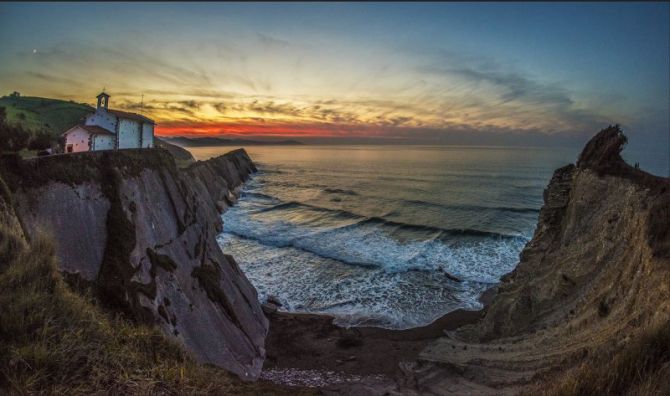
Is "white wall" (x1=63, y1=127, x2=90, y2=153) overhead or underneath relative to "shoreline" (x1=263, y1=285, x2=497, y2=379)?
overhead

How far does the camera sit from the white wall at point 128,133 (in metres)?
A: 28.2

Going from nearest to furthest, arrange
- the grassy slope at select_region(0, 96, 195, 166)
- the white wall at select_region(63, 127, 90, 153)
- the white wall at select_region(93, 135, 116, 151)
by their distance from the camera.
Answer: the white wall at select_region(93, 135, 116, 151), the white wall at select_region(63, 127, 90, 153), the grassy slope at select_region(0, 96, 195, 166)

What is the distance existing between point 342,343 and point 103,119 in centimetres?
2505


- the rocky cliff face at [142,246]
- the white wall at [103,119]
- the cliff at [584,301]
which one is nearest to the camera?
the cliff at [584,301]

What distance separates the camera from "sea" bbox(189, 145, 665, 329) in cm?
2327

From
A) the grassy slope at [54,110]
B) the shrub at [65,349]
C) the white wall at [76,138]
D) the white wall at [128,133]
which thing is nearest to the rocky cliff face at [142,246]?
the shrub at [65,349]

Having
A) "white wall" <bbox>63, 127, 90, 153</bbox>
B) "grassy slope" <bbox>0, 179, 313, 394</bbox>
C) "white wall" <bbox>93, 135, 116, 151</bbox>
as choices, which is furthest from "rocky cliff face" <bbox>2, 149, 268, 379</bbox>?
"white wall" <bbox>63, 127, 90, 153</bbox>

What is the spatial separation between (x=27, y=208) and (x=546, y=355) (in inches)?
644

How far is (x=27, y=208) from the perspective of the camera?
10.5 metres

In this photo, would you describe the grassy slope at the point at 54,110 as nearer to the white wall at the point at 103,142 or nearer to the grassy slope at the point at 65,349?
the white wall at the point at 103,142

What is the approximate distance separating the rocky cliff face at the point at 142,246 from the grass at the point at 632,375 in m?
10.5

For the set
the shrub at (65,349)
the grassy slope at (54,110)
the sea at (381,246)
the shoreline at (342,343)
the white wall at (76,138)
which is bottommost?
the shoreline at (342,343)

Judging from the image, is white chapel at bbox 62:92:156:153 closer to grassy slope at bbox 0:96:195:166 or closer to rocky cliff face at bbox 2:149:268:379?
rocky cliff face at bbox 2:149:268:379

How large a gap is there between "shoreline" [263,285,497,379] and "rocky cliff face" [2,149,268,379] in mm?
1344
